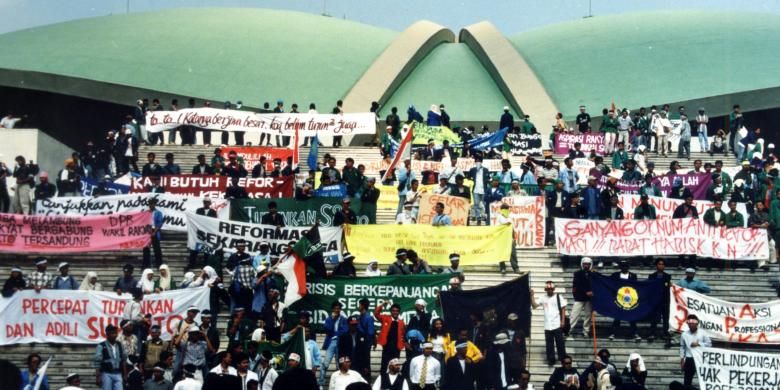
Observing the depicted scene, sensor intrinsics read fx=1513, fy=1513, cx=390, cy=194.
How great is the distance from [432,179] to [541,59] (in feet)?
67.6

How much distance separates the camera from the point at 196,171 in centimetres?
2917

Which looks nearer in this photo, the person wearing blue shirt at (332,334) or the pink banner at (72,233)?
the person wearing blue shirt at (332,334)

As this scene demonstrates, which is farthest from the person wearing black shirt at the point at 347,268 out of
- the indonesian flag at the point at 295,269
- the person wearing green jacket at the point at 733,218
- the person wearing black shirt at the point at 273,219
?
the person wearing green jacket at the point at 733,218

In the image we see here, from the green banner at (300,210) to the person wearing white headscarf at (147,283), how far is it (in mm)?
3941

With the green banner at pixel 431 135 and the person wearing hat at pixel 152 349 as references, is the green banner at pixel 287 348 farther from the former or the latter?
the green banner at pixel 431 135

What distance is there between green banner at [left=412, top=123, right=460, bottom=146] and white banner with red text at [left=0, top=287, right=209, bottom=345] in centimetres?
1506

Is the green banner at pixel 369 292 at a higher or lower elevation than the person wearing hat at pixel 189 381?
higher

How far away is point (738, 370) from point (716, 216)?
5551 millimetres

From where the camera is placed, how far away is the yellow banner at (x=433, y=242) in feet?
77.9

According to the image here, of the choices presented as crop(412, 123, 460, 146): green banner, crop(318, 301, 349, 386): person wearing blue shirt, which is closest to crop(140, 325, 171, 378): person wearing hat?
crop(318, 301, 349, 386): person wearing blue shirt

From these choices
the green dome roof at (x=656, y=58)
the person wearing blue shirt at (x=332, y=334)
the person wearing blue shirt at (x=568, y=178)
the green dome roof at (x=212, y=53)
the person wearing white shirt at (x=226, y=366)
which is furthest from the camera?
the green dome roof at (x=212, y=53)

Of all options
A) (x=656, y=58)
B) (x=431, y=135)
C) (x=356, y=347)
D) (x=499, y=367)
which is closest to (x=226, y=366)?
(x=356, y=347)

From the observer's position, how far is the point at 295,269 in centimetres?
2116

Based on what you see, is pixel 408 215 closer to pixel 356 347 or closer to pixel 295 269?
pixel 295 269
